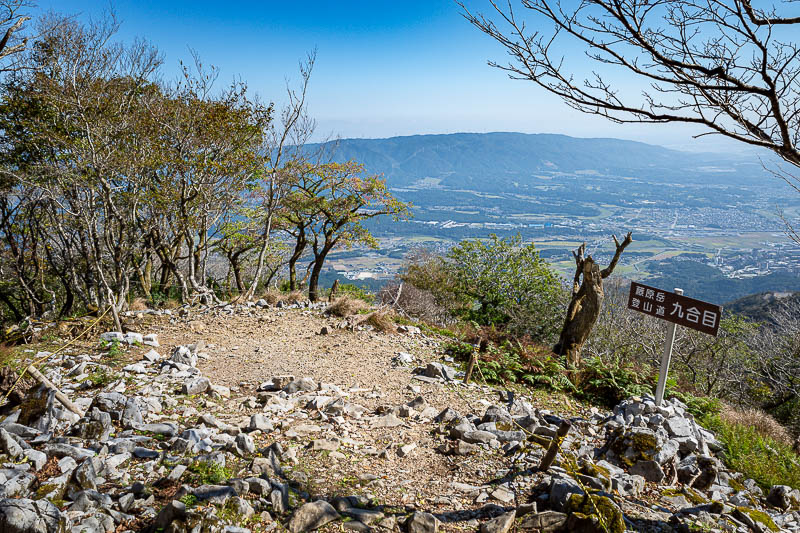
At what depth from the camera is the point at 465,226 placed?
4259 inches

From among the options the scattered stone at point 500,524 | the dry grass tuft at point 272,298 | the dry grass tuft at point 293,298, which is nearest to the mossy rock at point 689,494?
the scattered stone at point 500,524

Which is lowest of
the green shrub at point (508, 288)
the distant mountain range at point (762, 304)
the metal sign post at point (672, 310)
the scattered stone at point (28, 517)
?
the distant mountain range at point (762, 304)

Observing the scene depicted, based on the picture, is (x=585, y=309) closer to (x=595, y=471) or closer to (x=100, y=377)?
(x=595, y=471)

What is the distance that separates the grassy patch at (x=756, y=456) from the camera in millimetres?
5160

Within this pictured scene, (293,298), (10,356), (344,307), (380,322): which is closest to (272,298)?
(293,298)

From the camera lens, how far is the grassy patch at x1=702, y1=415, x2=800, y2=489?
16.9 feet

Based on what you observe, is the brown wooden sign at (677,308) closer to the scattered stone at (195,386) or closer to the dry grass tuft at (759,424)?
the dry grass tuft at (759,424)

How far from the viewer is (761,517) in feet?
13.5

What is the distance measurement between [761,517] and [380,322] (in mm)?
7258

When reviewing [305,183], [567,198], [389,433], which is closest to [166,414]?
[389,433]

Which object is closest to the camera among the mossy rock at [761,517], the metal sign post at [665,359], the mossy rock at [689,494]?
the mossy rock at [761,517]

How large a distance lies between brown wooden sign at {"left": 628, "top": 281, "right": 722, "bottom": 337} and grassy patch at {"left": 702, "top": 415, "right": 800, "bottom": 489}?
57.6 inches

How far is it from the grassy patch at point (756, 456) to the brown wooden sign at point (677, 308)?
146 centimetres

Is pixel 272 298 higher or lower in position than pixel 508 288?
higher
